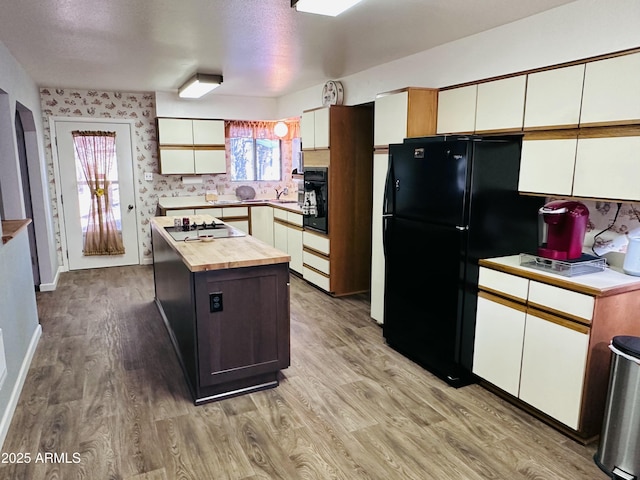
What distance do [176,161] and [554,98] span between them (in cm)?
497

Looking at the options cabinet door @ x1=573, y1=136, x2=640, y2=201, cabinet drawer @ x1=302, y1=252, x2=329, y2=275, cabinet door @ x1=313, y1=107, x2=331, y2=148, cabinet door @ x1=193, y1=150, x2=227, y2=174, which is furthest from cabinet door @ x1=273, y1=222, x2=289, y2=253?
cabinet door @ x1=573, y1=136, x2=640, y2=201

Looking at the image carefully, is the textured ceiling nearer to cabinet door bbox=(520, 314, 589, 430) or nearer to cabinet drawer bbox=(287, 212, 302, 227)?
cabinet drawer bbox=(287, 212, 302, 227)

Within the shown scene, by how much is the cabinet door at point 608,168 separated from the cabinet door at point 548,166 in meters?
0.06

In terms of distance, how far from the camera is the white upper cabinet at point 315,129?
4.69 metres

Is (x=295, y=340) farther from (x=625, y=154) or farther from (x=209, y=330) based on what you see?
Result: (x=625, y=154)

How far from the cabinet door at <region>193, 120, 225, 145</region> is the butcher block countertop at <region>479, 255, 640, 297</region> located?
4793 mm

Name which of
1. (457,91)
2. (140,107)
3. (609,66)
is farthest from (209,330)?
(140,107)

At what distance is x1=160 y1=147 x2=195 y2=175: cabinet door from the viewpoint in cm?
614

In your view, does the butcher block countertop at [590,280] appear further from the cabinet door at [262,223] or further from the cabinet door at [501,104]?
the cabinet door at [262,223]

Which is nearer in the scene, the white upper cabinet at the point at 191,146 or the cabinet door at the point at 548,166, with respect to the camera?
the cabinet door at the point at 548,166

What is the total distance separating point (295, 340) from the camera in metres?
3.79

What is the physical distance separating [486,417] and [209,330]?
69.7 inches

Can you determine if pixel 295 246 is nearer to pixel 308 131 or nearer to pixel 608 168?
pixel 308 131

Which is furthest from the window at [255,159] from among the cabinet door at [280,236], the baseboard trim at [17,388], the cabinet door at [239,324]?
the cabinet door at [239,324]
